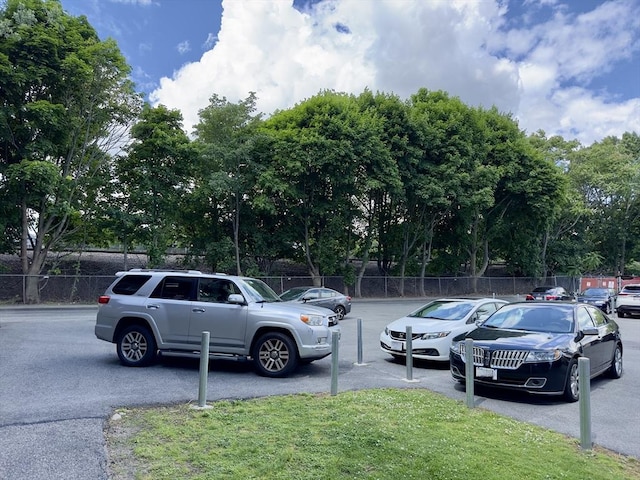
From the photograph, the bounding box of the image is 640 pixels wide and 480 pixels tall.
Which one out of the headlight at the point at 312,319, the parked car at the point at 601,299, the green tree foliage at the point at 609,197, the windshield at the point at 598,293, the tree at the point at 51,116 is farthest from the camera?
the green tree foliage at the point at 609,197

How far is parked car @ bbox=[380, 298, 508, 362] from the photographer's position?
33.3 ft

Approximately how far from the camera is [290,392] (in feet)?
24.1

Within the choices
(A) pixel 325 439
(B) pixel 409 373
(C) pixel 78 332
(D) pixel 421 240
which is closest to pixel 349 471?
(A) pixel 325 439

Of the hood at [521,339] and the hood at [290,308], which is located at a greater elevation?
the hood at [290,308]

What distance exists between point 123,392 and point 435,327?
6.40 meters

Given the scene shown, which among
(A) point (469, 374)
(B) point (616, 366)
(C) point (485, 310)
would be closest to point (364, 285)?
(C) point (485, 310)

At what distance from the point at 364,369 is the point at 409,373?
119cm

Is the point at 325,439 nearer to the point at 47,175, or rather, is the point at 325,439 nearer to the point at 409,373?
the point at 409,373

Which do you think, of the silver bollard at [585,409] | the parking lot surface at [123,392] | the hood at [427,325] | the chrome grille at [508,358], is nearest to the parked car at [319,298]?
the parking lot surface at [123,392]

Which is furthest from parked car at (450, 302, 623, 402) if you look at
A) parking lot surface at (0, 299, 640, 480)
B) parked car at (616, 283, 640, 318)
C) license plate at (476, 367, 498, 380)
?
parked car at (616, 283, 640, 318)

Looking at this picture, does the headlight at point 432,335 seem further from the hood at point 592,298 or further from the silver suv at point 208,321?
the hood at point 592,298

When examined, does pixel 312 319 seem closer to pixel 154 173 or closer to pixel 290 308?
pixel 290 308

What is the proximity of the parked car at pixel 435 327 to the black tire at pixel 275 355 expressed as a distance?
112 inches

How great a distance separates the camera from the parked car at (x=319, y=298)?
19.6 meters
